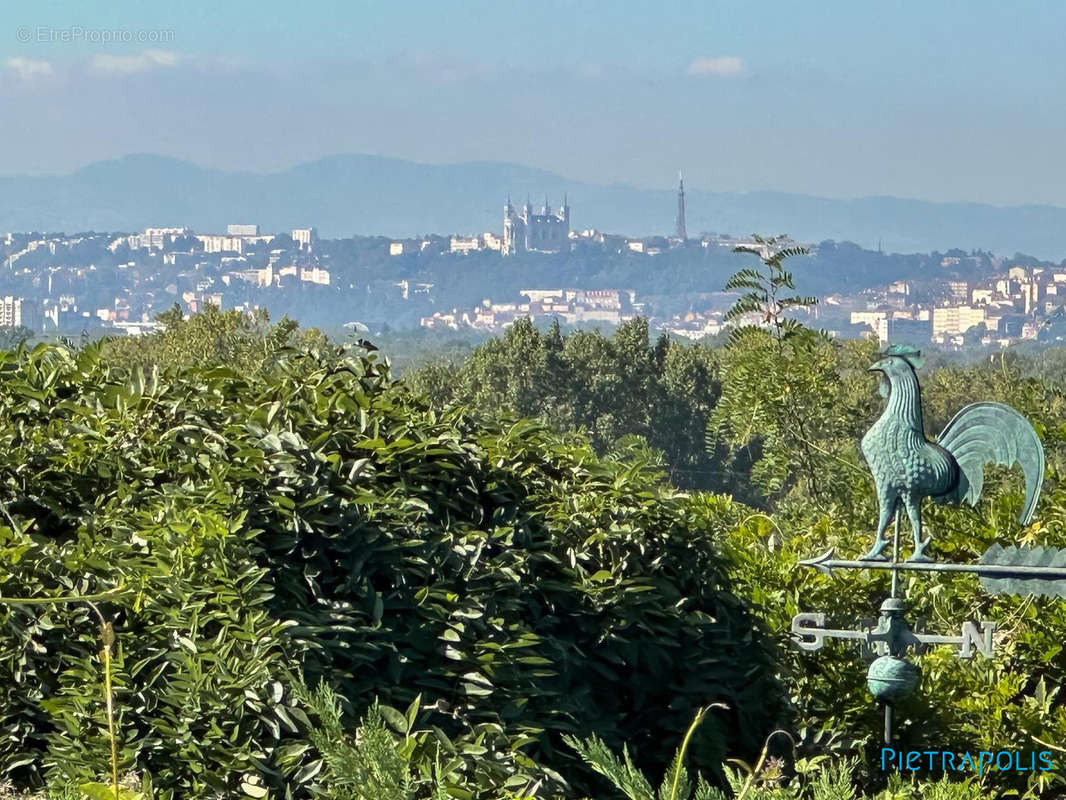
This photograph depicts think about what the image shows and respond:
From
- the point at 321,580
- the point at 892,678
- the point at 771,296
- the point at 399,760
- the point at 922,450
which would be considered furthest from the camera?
the point at 771,296

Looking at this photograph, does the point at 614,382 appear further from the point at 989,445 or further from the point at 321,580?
the point at 321,580

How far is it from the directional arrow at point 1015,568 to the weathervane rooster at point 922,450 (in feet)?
0.25

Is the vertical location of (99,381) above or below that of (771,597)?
above

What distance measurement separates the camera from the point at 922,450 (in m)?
3.76

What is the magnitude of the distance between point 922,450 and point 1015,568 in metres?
0.36

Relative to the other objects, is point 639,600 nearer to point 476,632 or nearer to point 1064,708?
point 476,632

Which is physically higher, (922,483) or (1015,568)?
(922,483)

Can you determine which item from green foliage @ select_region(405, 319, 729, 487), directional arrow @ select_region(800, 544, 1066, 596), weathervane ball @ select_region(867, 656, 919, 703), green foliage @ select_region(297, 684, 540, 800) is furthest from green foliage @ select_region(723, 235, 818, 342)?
green foliage @ select_region(405, 319, 729, 487)

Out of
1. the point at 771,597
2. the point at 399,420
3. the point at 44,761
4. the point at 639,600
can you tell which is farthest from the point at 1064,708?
the point at 44,761

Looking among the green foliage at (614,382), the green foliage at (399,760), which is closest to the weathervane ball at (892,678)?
the green foliage at (399,760)

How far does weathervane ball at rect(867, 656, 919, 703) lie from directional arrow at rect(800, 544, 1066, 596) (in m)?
0.23

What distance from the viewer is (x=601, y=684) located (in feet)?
12.3

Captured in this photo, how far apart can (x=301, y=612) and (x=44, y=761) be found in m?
0.63

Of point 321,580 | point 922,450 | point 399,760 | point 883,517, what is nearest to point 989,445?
point 922,450
